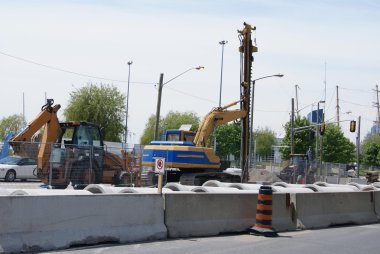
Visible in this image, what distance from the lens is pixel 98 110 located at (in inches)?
2486

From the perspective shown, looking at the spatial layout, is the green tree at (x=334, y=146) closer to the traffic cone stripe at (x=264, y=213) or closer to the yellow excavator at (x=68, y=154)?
the yellow excavator at (x=68, y=154)

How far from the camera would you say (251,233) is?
12766 mm

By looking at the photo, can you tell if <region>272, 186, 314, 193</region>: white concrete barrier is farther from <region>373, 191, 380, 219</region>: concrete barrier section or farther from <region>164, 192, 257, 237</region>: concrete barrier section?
<region>373, 191, 380, 219</region>: concrete barrier section

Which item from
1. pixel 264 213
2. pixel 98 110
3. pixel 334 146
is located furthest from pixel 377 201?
pixel 334 146

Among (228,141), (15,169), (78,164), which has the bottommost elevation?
(15,169)

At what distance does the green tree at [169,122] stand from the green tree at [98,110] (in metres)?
20.2

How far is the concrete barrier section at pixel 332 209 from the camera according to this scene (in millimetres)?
14398

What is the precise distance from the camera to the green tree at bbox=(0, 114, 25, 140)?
84000 mm

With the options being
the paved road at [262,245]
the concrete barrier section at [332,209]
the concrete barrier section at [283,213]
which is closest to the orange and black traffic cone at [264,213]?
the paved road at [262,245]

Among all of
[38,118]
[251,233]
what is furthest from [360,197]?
[38,118]

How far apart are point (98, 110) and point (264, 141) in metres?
56.6

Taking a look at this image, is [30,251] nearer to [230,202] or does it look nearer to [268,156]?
[230,202]

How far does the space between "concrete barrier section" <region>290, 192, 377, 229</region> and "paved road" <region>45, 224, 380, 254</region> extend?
36.3 inches

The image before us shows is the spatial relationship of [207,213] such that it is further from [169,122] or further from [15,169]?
[169,122]
